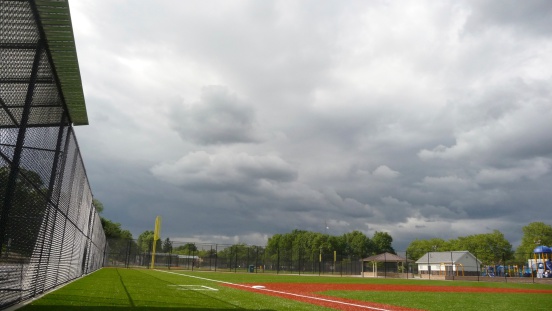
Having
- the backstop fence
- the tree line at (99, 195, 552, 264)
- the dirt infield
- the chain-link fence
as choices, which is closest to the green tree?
the tree line at (99, 195, 552, 264)

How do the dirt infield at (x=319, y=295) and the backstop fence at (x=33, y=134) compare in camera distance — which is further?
the dirt infield at (x=319, y=295)

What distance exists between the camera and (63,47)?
23.5 feet

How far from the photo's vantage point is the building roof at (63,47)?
587cm

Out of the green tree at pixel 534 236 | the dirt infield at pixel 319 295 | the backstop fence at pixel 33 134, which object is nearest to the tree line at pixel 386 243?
the green tree at pixel 534 236

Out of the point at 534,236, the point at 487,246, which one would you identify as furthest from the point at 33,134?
the point at 487,246

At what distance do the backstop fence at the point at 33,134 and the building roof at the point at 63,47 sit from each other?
1 centimetres

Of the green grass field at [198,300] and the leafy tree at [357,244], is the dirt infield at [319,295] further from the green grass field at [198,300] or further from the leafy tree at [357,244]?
the leafy tree at [357,244]

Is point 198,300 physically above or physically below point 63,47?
below

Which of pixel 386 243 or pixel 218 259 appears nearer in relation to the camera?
pixel 218 259

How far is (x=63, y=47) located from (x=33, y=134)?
1.66 meters

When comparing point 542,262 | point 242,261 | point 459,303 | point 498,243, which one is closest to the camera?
point 459,303

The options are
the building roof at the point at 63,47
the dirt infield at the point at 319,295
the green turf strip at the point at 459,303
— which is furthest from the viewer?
the green turf strip at the point at 459,303

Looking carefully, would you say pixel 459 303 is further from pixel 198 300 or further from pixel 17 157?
pixel 17 157

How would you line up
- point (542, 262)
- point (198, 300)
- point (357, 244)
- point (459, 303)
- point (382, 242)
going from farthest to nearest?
point (382, 242)
point (357, 244)
point (542, 262)
point (459, 303)
point (198, 300)
